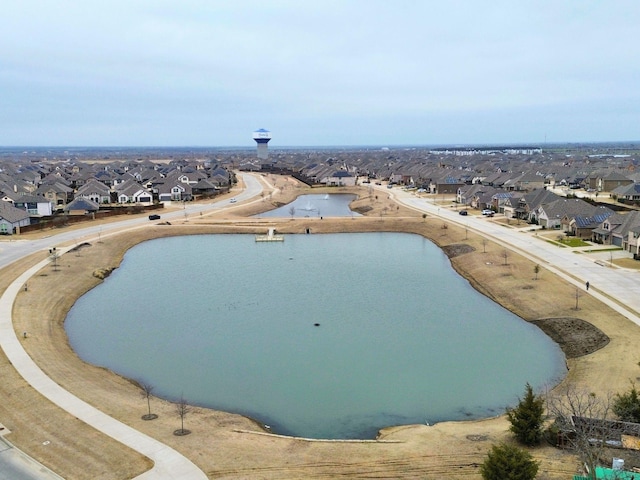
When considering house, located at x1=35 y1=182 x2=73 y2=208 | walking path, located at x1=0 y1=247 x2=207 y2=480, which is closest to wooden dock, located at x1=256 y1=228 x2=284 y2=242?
walking path, located at x1=0 y1=247 x2=207 y2=480

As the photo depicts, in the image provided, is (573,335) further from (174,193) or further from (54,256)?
(174,193)

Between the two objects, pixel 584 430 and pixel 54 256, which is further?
pixel 54 256

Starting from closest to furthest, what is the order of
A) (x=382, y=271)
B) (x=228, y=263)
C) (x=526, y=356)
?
(x=526, y=356) < (x=382, y=271) < (x=228, y=263)

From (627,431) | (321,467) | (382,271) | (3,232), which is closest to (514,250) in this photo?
(382,271)

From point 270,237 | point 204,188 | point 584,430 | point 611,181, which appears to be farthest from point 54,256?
point 611,181

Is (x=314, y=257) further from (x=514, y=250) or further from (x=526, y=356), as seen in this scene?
(x=526, y=356)
